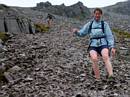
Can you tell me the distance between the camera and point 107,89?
16.7 m

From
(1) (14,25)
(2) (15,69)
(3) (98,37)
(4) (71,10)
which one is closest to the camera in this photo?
(3) (98,37)

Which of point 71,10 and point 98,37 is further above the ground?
point 98,37

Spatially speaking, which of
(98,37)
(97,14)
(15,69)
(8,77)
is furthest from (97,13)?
(15,69)

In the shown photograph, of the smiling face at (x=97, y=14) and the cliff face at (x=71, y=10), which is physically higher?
the smiling face at (x=97, y=14)

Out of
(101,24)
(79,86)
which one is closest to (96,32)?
(101,24)

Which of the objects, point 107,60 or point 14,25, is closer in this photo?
point 107,60

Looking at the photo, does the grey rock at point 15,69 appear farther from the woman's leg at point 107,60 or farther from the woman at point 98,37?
the woman's leg at point 107,60

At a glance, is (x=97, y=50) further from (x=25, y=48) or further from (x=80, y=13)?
(x=80, y=13)

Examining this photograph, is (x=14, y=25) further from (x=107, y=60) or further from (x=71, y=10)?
(x=71, y=10)

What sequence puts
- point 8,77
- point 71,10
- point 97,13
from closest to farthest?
point 97,13
point 8,77
point 71,10

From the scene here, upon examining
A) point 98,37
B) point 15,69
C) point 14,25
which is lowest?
point 14,25

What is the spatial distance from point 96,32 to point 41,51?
1268 cm

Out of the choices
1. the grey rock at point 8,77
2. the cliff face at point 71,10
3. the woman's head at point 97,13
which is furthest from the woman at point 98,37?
the cliff face at point 71,10

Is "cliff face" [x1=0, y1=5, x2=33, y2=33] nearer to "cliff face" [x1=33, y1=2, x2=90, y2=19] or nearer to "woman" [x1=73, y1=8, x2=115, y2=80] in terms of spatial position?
"woman" [x1=73, y1=8, x2=115, y2=80]
